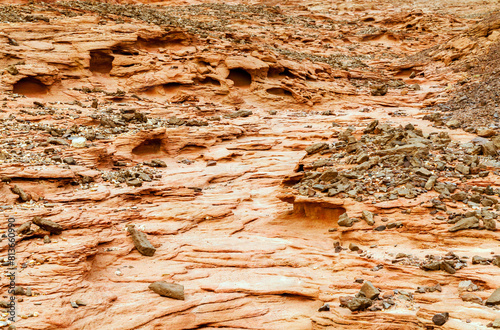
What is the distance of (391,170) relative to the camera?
872 centimetres

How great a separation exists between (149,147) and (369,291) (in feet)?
27.7

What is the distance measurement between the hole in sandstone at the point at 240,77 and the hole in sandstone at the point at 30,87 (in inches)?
302

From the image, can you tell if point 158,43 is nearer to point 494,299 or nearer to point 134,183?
point 134,183

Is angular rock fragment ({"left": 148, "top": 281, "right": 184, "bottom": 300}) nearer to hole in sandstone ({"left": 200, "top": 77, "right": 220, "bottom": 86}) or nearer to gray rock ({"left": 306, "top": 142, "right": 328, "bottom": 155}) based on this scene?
gray rock ({"left": 306, "top": 142, "right": 328, "bottom": 155})

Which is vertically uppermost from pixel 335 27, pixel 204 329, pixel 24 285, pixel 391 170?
pixel 335 27

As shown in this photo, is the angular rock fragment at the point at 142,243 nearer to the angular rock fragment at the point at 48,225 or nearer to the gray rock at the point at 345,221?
the angular rock fragment at the point at 48,225

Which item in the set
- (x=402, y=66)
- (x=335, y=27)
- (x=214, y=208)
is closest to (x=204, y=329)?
(x=214, y=208)

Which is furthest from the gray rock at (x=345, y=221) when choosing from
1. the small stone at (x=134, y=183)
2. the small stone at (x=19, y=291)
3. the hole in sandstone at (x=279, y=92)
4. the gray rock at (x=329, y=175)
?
the hole in sandstone at (x=279, y=92)

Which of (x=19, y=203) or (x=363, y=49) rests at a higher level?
(x=363, y=49)

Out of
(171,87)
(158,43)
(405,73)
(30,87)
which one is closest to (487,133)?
(171,87)

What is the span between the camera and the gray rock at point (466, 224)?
21.8ft

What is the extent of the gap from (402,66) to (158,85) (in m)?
14.1

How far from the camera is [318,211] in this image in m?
8.52

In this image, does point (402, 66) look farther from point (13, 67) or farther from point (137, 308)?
point (137, 308)
